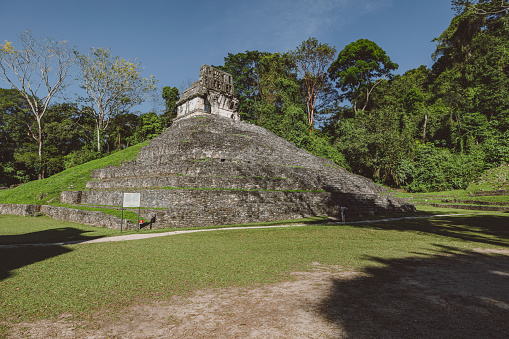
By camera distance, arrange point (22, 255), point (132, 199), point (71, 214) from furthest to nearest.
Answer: point (71, 214)
point (132, 199)
point (22, 255)

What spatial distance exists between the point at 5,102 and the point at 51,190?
2709cm

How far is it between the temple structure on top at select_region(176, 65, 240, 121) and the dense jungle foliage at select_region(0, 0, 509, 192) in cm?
732

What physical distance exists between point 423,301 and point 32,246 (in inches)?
356

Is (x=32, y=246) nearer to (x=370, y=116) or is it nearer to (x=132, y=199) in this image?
(x=132, y=199)

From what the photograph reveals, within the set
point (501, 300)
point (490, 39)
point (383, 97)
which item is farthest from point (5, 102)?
point (490, 39)

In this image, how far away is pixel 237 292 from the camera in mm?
3713

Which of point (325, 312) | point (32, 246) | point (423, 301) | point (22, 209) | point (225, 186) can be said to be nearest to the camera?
point (325, 312)

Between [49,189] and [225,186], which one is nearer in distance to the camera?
[225,186]

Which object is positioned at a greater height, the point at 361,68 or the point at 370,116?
the point at 361,68

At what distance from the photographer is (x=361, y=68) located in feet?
125

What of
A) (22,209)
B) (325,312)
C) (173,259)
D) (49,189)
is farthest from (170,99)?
(325,312)

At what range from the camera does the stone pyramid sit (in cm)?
1075

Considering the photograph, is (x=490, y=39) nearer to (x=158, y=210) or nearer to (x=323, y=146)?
(x=323, y=146)

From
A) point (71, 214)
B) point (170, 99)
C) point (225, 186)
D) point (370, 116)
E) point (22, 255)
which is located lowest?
point (22, 255)
